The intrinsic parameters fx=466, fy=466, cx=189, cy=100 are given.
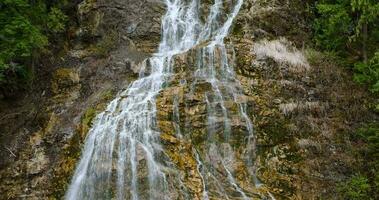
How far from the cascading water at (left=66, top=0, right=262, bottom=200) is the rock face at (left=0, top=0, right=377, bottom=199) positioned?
14 cm

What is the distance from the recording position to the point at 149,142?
11.2 meters

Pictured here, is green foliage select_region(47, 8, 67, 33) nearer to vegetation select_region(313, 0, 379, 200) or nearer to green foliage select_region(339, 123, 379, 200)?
vegetation select_region(313, 0, 379, 200)

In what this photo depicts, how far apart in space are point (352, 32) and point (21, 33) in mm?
10212

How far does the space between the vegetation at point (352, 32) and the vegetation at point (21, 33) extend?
337 inches

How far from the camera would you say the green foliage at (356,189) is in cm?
1012

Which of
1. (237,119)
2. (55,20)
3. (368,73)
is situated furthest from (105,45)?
(368,73)

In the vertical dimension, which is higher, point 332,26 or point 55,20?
point 55,20

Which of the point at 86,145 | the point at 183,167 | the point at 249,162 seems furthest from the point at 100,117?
the point at 249,162

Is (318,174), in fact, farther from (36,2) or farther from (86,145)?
(36,2)

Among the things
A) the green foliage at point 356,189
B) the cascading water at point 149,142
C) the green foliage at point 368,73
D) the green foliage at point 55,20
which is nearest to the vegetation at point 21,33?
the green foliage at point 55,20

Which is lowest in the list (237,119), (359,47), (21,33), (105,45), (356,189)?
(356,189)

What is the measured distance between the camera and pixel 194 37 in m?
16.1

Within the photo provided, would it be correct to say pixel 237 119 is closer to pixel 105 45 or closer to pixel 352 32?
pixel 352 32

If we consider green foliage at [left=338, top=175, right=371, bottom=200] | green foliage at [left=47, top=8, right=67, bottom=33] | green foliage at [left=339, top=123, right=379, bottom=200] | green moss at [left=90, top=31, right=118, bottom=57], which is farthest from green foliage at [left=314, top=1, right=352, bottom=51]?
green foliage at [left=47, top=8, right=67, bottom=33]
